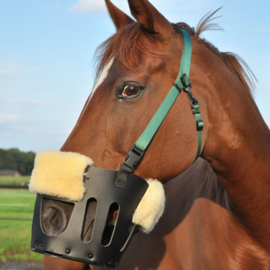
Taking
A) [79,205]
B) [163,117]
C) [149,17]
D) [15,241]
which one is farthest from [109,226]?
[15,241]

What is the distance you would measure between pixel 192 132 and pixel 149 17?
71 centimetres

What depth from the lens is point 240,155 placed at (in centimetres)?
204

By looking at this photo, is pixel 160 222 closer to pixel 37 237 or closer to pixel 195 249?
pixel 195 249

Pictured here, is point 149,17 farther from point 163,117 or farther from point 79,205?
point 79,205

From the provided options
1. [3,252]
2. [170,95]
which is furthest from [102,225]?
[3,252]

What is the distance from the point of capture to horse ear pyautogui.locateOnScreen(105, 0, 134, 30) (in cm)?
230

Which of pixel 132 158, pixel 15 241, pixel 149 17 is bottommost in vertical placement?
pixel 15 241

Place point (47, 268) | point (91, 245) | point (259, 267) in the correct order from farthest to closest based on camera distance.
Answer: point (47, 268), point (259, 267), point (91, 245)

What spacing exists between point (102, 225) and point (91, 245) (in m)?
0.12

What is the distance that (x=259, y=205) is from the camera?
Result: 208 cm

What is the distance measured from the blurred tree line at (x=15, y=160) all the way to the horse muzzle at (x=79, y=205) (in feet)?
127

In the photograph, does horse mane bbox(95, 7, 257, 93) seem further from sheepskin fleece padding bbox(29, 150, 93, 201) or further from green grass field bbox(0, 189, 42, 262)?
green grass field bbox(0, 189, 42, 262)

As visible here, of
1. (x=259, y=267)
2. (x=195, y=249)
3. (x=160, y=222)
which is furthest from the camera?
(x=160, y=222)

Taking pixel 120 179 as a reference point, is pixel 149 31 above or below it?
above
